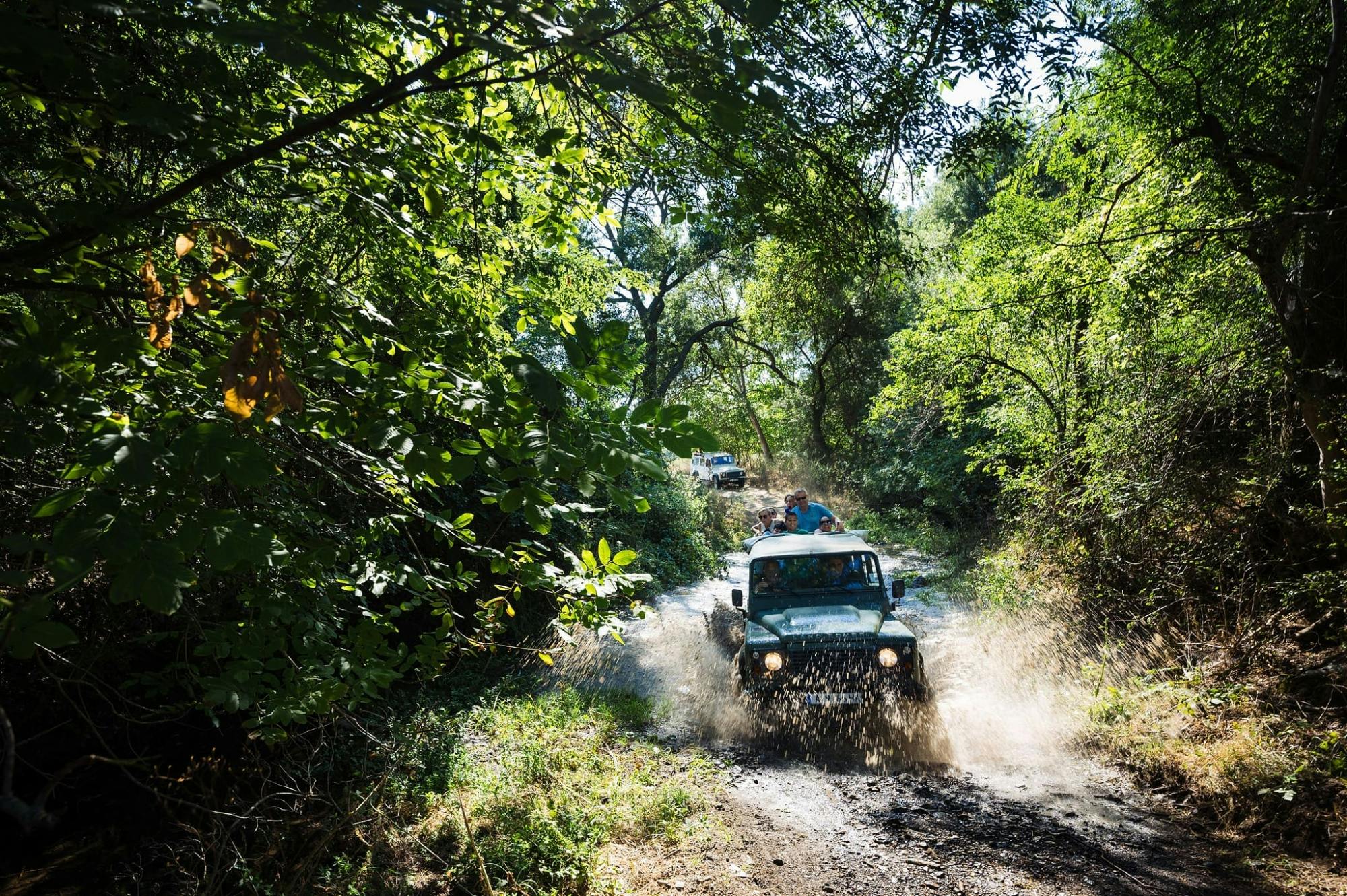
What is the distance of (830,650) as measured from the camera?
622 cm

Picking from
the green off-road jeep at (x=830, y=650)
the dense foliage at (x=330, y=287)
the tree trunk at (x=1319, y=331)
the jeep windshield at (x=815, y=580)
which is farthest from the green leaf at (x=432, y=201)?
the tree trunk at (x=1319, y=331)

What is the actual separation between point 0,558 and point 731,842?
198 inches

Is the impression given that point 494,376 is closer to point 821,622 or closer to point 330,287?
point 330,287

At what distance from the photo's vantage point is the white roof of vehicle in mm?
7574

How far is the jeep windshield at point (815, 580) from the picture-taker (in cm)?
741

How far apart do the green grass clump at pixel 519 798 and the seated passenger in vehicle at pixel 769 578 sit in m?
1.89

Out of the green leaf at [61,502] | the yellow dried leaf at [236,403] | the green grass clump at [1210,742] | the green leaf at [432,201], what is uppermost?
the green leaf at [432,201]

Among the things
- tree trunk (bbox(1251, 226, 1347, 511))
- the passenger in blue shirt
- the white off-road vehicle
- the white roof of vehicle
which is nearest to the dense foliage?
tree trunk (bbox(1251, 226, 1347, 511))

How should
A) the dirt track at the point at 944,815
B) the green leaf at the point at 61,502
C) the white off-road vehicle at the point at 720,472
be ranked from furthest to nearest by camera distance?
the white off-road vehicle at the point at 720,472, the dirt track at the point at 944,815, the green leaf at the point at 61,502

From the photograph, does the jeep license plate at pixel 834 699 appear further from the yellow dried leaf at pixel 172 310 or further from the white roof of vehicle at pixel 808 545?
the yellow dried leaf at pixel 172 310

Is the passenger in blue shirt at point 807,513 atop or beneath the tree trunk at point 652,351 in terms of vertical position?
beneath

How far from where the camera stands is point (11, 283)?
203cm

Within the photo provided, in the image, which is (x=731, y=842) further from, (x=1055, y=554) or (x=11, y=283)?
(x=1055, y=554)

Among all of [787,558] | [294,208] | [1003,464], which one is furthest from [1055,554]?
[294,208]
